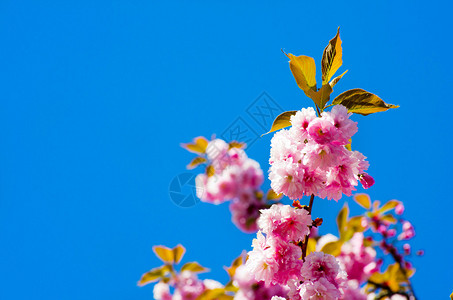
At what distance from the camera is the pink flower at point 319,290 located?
1020mm

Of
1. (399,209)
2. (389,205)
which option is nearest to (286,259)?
(389,205)

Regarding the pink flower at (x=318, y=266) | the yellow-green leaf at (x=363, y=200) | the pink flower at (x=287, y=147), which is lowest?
the pink flower at (x=318, y=266)

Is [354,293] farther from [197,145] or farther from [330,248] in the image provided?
[197,145]

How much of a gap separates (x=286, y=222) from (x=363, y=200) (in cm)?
215

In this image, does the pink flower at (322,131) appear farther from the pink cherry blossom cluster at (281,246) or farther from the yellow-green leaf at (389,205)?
the yellow-green leaf at (389,205)

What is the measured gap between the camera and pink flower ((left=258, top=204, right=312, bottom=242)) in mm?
1063

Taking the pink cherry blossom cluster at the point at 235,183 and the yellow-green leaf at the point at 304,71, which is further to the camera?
the pink cherry blossom cluster at the point at 235,183

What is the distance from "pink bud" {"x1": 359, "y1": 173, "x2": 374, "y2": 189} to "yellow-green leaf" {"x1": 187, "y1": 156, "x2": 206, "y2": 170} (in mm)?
1656

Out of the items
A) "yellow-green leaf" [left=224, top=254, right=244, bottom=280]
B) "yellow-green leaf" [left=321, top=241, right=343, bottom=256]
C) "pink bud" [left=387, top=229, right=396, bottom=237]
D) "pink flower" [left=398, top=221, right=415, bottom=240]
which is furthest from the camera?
"pink flower" [left=398, top=221, right=415, bottom=240]

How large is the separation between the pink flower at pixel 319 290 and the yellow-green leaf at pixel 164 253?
166cm

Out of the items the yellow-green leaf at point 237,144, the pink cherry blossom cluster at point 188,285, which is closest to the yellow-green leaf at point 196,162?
the yellow-green leaf at point 237,144

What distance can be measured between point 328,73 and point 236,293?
139 centimetres

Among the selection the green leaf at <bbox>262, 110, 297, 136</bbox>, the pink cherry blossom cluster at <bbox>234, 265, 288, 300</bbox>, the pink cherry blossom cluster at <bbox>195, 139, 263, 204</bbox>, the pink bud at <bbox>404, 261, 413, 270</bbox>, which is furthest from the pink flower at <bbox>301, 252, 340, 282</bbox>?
the pink bud at <bbox>404, 261, 413, 270</bbox>

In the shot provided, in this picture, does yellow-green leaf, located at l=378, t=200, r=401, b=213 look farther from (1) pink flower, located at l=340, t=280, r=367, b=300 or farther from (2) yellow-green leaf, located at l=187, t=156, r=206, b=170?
(2) yellow-green leaf, located at l=187, t=156, r=206, b=170
